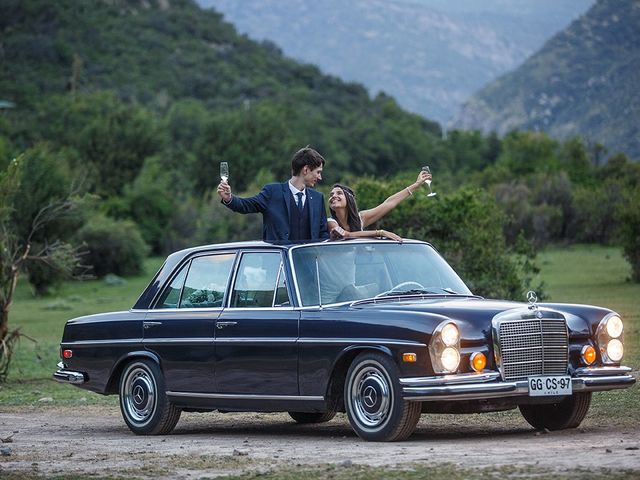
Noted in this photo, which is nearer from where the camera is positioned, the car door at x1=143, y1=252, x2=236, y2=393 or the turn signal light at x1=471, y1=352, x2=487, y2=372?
the turn signal light at x1=471, y1=352, x2=487, y2=372

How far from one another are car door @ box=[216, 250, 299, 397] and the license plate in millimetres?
2050

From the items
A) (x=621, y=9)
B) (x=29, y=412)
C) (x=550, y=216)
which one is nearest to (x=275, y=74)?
(x=621, y=9)

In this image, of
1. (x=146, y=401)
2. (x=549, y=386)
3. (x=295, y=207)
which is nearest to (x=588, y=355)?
(x=549, y=386)

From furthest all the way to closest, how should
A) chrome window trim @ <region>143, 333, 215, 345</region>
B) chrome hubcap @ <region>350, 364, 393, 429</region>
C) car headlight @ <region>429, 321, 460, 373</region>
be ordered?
chrome window trim @ <region>143, 333, 215, 345</region>, chrome hubcap @ <region>350, 364, 393, 429</region>, car headlight @ <region>429, 321, 460, 373</region>

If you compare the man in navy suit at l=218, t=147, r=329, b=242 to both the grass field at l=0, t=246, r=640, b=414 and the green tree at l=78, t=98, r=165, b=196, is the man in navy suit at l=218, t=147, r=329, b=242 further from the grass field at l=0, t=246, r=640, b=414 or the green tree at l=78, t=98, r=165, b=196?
the green tree at l=78, t=98, r=165, b=196

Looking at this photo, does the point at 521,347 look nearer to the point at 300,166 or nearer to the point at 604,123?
the point at 300,166

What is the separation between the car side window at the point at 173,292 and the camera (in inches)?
566

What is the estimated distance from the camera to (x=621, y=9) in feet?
454

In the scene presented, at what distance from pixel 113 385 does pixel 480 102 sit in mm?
172139

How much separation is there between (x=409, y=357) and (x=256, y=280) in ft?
7.29

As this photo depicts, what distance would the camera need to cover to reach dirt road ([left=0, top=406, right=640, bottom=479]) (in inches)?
422

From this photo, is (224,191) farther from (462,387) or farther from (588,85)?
(588,85)

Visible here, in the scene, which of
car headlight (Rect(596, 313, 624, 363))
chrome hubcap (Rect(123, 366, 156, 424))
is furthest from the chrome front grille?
chrome hubcap (Rect(123, 366, 156, 424))

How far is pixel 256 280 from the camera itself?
44.7 ft
